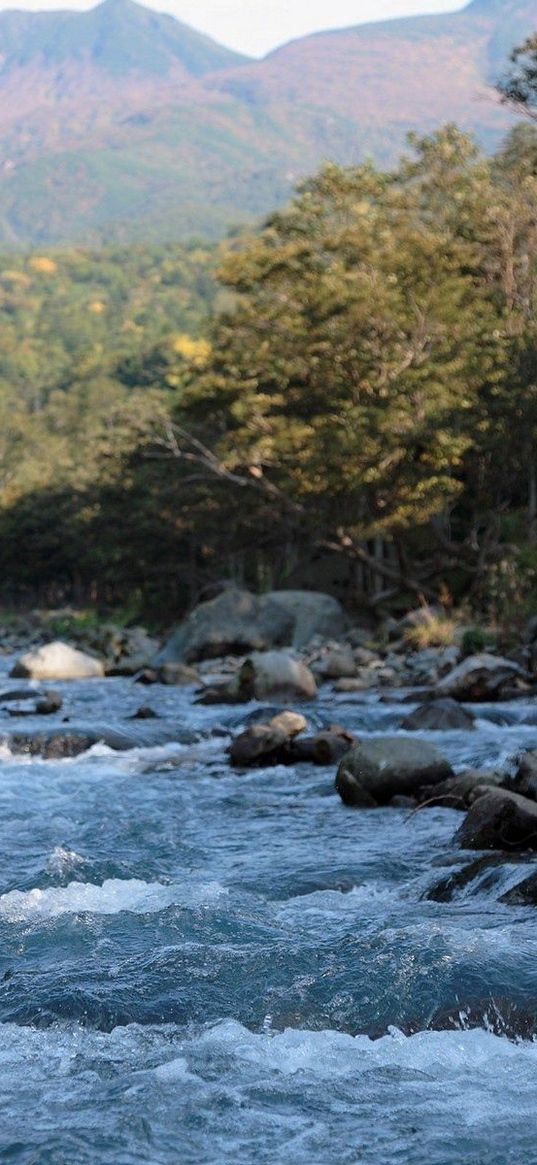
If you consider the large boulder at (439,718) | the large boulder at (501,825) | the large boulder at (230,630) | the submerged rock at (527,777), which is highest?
the large boulder at (501,825)

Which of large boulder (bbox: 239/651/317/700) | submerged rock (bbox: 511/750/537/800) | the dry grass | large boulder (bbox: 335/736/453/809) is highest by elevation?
submerged rock (bbox: 511/750/537/800)

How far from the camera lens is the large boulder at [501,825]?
28.9 feet

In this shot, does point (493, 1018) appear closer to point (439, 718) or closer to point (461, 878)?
point (461, 878)

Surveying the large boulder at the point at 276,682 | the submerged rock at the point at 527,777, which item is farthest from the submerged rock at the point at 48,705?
the submerged rock at the point at 527,777

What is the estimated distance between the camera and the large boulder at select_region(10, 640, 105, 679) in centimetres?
2722

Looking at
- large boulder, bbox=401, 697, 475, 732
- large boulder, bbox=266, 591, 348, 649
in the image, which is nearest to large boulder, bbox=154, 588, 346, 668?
large boulder, bbox=266, 591, 348, 649

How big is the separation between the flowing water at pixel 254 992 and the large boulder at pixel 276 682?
9.30 metres

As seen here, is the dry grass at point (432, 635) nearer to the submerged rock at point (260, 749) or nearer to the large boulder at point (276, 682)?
the large boulder at point (276, 682)

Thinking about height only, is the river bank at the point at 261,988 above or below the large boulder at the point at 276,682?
above

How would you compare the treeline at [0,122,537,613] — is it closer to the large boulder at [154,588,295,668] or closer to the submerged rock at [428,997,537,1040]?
the large boulder at [154,588,295,668]

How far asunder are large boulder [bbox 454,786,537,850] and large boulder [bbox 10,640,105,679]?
18.7 meters

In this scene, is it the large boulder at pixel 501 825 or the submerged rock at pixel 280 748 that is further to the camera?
the submerged rock at pixel 280 748

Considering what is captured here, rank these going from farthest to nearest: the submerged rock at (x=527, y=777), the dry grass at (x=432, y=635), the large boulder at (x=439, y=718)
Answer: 1. the dry grass at (x=432, y=635)
2. the large boulder at (x=439, y=718)
3. the submerged rock at (x=527, y=777)

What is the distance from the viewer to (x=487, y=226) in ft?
117
